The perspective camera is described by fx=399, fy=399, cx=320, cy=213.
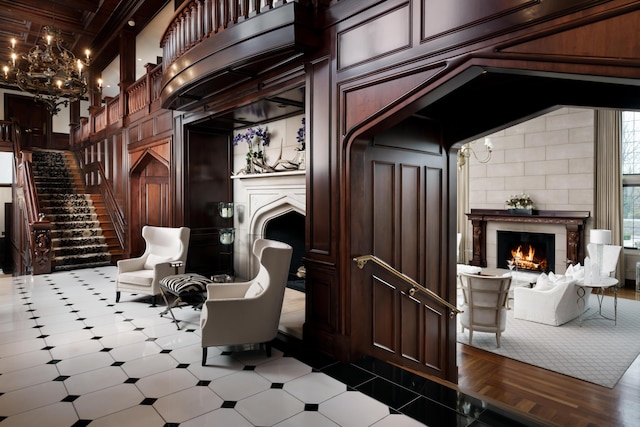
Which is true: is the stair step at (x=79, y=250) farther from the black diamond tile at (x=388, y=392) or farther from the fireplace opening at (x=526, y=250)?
the fireplace opening at (x=526, y=250)

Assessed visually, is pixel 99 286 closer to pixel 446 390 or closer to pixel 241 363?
pixel 241 363

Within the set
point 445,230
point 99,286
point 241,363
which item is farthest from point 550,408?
point 99,286

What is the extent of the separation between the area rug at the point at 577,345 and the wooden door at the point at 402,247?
1297 mm

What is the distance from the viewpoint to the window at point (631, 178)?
8.76 m

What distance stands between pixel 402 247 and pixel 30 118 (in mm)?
15566

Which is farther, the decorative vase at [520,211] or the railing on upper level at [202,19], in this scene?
the decorative vase at [520,211]

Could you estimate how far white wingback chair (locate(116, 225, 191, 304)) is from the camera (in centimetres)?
564

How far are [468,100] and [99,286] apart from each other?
6.43 m

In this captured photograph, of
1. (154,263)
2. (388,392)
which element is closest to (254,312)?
(388,392)

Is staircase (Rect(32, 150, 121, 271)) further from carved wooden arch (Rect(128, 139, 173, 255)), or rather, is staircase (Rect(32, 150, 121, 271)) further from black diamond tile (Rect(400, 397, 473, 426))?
black diamond tile (Rect(400, 397, 473, 426))

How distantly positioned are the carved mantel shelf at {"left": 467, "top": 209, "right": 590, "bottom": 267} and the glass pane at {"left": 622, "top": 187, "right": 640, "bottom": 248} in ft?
3.09

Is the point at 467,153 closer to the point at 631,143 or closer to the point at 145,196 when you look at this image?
the point at 631,143

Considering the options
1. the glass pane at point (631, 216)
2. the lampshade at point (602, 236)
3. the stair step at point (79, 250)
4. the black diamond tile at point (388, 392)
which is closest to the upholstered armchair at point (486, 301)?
the lampshade at point (602, 236)

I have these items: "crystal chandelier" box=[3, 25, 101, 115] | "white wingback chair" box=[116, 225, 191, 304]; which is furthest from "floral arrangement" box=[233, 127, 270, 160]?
"crystal chandelier" box=[3, 25, 101, 115]
